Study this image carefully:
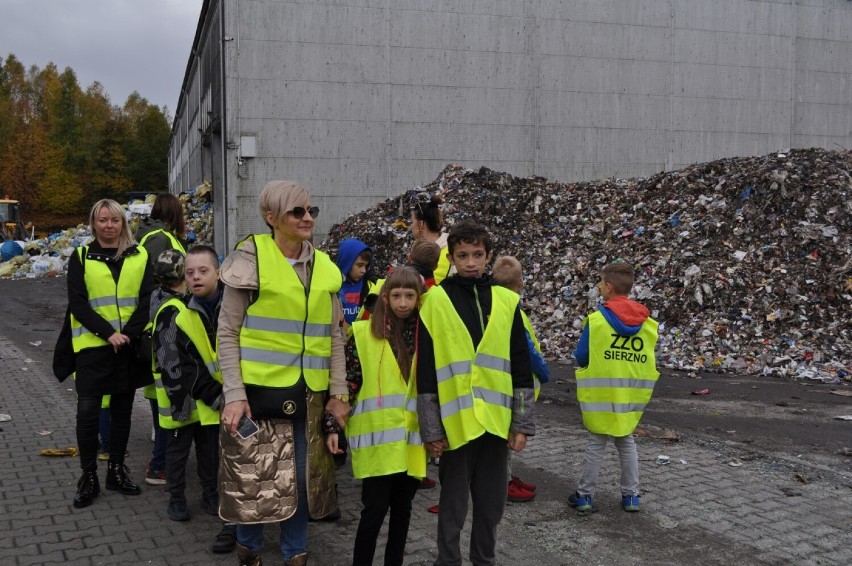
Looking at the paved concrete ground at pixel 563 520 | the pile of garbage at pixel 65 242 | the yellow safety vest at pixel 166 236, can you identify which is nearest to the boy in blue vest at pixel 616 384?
the paved concrete ground at pixel 563 520

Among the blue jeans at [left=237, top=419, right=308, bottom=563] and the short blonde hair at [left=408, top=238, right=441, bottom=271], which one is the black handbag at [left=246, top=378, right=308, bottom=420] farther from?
the short blonde hair at [left=408, top=238, right=441, bottom=271]

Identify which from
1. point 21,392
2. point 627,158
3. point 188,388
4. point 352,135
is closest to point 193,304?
point 188,388

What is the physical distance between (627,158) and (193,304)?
18.8 meters

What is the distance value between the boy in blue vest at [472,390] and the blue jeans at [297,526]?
575mm

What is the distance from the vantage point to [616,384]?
16.6 ft

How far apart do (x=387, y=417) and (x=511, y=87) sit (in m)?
17.9

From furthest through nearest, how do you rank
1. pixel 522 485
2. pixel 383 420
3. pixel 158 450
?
1. pixel 158 450
2. pixel 522 485
3. pixel 383 420

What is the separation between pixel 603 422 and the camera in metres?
5.02

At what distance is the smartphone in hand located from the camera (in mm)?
3436

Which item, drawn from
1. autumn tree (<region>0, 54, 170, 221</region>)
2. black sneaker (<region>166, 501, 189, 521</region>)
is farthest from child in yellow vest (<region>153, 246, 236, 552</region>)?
autumn tree (<region>0, 54, 170, 221</region>)

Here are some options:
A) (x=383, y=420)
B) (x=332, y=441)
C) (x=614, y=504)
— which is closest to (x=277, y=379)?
(x=332, y=441)

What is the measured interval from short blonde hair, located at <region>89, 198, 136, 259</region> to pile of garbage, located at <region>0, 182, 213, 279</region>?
15325 mm

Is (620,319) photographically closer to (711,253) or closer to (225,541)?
(225,541)

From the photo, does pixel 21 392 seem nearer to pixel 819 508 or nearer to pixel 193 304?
pixel 193 304
